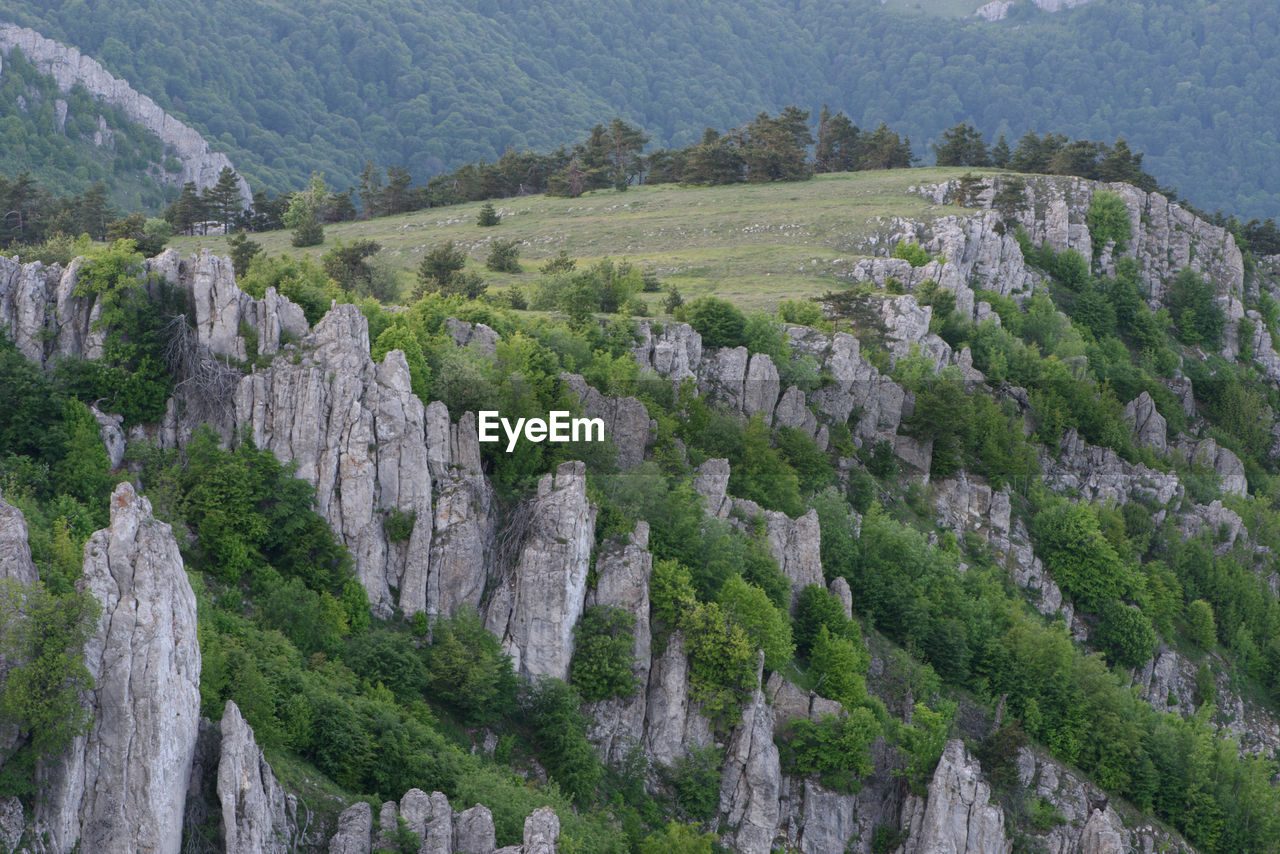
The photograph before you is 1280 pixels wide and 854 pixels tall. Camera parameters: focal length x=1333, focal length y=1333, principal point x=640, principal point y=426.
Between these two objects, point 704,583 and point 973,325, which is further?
point 973,325

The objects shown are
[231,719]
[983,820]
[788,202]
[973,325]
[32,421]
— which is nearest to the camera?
[231,719]

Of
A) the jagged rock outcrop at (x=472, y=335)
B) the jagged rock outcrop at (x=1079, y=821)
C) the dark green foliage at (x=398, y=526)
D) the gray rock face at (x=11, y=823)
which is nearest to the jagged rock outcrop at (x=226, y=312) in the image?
the dark green foliage at (x=398, y=526)

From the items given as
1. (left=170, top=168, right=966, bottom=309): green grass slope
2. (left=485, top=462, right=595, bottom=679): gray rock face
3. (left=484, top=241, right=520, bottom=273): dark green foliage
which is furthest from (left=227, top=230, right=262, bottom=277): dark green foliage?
(left=485, top=462, right=595, bottom=679): gray rock face

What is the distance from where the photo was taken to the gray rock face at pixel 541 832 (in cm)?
4772

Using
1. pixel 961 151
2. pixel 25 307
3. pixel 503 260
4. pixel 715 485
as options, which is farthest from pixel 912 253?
pixel 25 307

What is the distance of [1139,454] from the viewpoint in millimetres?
116625

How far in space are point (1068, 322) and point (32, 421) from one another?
313 ft

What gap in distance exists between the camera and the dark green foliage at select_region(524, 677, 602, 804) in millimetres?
61219

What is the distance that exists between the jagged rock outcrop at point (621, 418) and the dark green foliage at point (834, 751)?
1859cm

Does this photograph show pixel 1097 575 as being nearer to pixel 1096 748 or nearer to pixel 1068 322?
pixel 1096 748

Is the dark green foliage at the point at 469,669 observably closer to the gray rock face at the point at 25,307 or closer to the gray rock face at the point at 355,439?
the gray rock face at the point at 355,439

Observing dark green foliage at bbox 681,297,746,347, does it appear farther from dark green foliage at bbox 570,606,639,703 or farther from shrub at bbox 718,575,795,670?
dark green foliage at bbox 570,606,639,703

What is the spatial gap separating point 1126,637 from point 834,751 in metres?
38.1

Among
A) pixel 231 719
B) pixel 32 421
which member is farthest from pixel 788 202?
pixel 231 719
